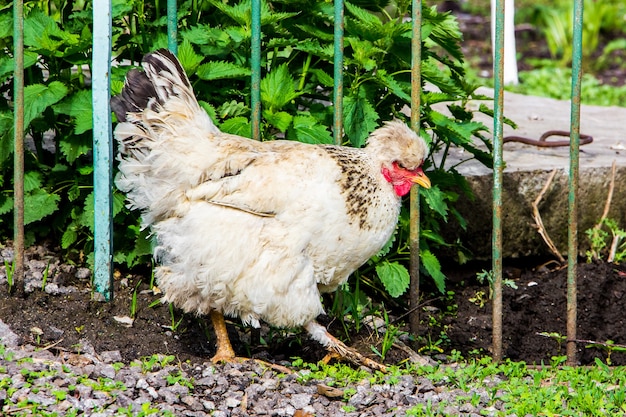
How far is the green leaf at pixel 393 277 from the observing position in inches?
186

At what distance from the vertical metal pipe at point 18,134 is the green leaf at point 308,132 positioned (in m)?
1.31

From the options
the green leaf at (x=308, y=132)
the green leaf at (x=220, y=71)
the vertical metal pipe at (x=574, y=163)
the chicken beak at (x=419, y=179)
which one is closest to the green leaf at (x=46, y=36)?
the green leaf at (x=220, y=71)

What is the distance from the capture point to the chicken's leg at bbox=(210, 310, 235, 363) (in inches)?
174

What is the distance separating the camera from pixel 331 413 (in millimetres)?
3783

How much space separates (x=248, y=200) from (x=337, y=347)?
0.90 metres

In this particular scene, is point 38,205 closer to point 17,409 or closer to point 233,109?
point 233,109

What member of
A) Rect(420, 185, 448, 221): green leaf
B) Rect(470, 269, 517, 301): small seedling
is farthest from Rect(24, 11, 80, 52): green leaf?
Rect(470, 269, 517, 301): small seedling

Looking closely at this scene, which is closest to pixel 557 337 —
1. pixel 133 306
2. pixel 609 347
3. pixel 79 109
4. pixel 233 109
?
pixel 609 347

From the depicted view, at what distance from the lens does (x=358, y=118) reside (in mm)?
4570

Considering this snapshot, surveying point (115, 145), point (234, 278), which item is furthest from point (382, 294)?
point (115, 145)

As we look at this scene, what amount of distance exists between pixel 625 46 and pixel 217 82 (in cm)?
834

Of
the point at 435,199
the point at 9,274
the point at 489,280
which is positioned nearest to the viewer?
the point at 9,274

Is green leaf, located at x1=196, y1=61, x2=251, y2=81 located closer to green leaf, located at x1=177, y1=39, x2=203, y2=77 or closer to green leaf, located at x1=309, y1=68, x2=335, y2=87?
green leaf, located at x1=177, y1=39, x2=203, y2=77

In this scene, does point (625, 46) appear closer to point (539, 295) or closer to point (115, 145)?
point (539, 295)
